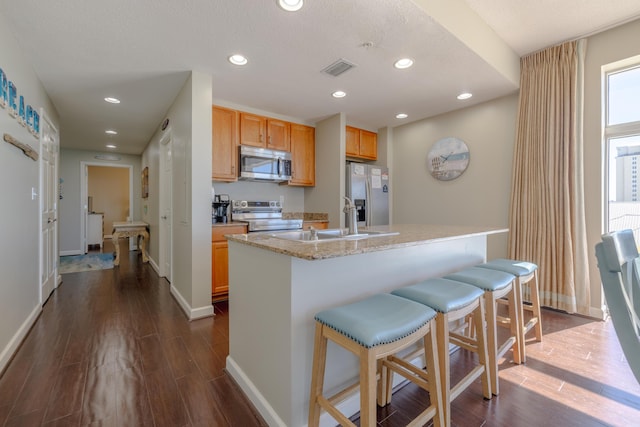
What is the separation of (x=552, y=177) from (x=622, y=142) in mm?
639

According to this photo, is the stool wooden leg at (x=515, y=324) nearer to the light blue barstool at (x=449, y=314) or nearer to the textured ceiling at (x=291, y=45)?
the light blue barstool at (x=449, y=314)

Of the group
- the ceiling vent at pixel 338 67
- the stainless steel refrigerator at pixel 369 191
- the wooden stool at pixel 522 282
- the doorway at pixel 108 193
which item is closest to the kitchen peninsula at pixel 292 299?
the wooden stool at pixel 522 282

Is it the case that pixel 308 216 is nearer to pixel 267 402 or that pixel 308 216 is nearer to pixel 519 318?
pixel 519 318

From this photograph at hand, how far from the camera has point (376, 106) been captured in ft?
12.1

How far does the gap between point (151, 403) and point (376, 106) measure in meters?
3.62

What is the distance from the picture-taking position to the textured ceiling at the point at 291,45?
1884 mm

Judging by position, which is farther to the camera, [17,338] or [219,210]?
[219,210]

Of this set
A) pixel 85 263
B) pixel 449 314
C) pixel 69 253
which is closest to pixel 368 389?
pixel 449 314

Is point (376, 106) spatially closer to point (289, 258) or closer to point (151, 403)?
point (289, 258)

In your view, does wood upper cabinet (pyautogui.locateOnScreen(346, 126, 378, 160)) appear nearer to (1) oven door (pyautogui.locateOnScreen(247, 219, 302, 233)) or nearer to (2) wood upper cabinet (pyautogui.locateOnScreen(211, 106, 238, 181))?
(1) oven door (pyautogui.locateOnScreen(247, 219, 302, 233))

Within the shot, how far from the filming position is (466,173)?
3709 mm

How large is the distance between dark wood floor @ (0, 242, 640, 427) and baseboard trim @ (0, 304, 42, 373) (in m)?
0.05

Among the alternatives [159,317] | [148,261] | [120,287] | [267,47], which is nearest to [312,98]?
[267,47]

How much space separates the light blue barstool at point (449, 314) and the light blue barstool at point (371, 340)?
3.9 inches
